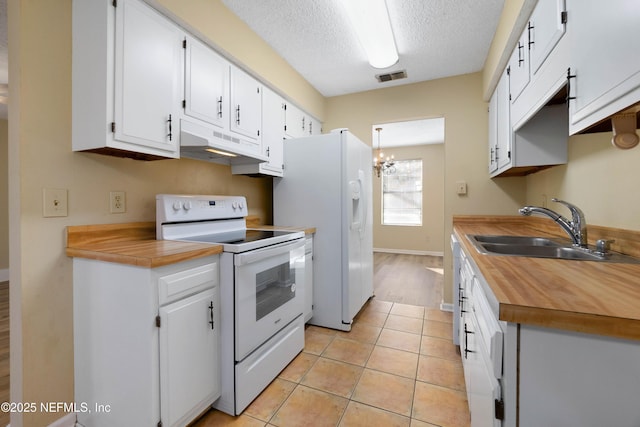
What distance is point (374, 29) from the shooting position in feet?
7.08

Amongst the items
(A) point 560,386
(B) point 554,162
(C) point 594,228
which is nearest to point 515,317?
(A) point 560,386

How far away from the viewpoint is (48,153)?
1.35 m

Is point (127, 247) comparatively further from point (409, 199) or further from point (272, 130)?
point (409, 199)

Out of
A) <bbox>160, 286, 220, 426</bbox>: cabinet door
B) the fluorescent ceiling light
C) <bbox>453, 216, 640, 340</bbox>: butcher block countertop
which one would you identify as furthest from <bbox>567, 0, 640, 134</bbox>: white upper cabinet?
<bbox>160, 286, 220, 426</bbox>: cabinet door

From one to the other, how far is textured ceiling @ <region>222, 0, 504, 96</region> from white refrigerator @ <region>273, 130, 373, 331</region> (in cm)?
82

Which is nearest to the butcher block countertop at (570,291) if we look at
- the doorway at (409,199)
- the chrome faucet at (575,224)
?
the chrome faucet at (575,224)

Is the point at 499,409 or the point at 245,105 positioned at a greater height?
the point at 245,105

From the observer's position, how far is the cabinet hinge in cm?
72

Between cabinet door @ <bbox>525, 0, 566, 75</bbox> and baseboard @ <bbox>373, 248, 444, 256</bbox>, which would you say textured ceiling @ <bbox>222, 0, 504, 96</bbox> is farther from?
baseboard @ <bbox>373, 248, 444, 256</bbox>

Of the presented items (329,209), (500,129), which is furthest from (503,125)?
(329,209)

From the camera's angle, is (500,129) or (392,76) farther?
(392,76)

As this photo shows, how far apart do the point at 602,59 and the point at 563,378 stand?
3.07 feet

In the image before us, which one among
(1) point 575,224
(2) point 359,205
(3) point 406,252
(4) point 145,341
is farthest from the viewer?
(3) point 406,252

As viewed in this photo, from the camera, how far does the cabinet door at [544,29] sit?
1201 millimetres
